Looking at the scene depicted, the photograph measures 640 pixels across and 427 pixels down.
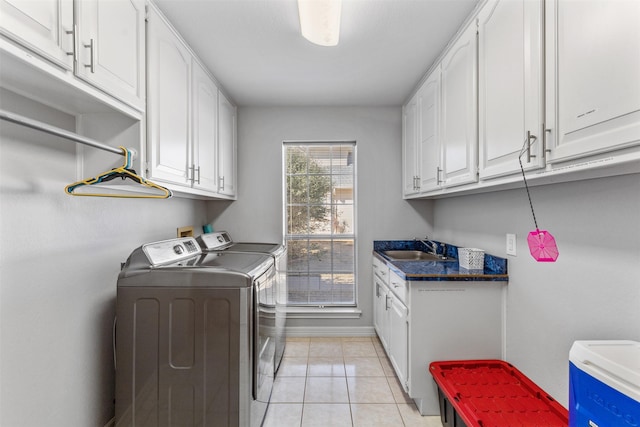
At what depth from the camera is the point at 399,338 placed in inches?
82.1

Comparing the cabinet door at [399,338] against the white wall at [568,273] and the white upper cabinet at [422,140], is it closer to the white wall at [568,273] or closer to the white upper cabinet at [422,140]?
the white wall at [568,273]

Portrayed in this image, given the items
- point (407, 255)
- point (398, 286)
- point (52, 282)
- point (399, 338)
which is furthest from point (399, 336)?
point (52, 282)

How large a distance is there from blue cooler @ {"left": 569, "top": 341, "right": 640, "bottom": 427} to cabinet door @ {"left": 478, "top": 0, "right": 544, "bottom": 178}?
2.23 ft

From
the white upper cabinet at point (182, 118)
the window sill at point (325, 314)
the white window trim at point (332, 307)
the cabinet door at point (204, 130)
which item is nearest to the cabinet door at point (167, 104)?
the white upper cabinet at point (182, 118)

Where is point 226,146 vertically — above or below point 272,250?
above

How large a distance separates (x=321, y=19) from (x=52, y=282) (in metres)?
1.77

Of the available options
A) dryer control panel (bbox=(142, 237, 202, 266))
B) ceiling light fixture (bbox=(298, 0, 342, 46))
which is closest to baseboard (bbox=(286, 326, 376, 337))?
dryer control panel (bbox=(142, 237, 202, 266))

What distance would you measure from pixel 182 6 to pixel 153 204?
122 cm

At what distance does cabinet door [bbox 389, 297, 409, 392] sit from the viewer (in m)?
1.94

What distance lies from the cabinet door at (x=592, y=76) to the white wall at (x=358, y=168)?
201 cm

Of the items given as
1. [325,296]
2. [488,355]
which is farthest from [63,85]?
[325,296]

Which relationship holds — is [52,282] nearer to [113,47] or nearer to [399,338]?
[113,47]

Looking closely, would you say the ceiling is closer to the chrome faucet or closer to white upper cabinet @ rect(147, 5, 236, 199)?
white upper cabinet @ rect(147, 5, 236, 199)

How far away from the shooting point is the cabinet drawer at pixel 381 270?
248cm
